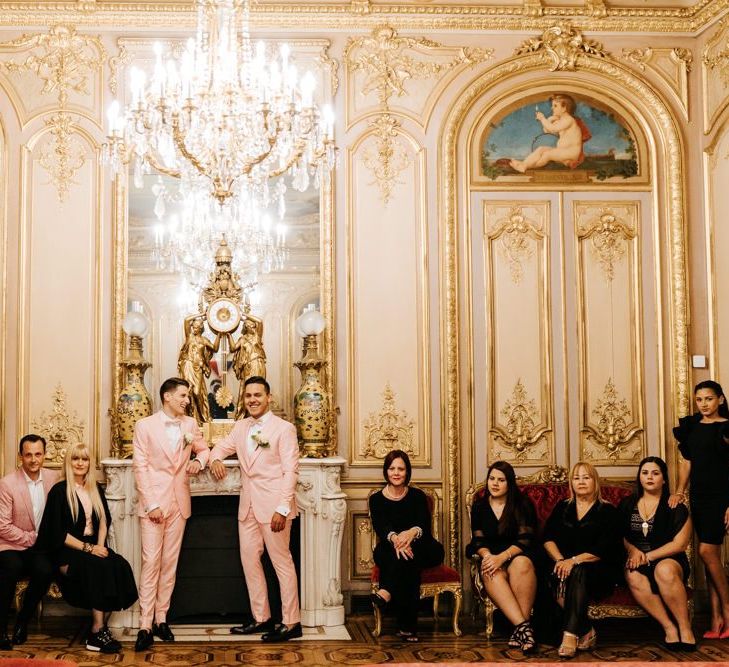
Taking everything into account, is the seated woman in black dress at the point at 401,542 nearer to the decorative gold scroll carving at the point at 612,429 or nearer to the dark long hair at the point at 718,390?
the decorative gold scroll carving at the point at 612,429

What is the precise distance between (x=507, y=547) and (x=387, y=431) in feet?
4.27

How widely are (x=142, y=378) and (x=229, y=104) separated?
7.31ft

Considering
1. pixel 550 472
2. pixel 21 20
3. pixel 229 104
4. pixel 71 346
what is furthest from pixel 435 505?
pixel 21 20

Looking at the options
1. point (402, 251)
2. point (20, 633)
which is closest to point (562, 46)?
point (402, 251)

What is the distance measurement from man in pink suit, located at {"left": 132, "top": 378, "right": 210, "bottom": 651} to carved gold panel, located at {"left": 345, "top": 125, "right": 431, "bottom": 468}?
4.40 ft

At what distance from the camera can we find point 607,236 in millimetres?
7293

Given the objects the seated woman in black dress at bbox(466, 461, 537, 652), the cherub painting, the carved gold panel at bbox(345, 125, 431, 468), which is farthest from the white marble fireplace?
the cherub painting

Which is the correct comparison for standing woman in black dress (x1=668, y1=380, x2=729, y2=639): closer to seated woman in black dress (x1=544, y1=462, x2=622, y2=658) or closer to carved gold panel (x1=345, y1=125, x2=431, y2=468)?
seated woman in black dress (x1=544, y1=462, x2=622, y2=658)

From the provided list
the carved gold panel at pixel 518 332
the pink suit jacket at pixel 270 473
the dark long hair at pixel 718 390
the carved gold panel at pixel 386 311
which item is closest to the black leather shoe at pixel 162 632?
the pink suit jacket at pixel 270 473

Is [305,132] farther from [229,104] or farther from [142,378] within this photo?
[142,378]

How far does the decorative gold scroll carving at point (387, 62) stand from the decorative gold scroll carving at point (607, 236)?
153 centimetres

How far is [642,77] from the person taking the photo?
738 centimetres

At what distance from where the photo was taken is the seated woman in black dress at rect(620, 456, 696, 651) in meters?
5.80

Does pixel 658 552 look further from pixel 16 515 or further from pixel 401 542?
pixel 16 515
